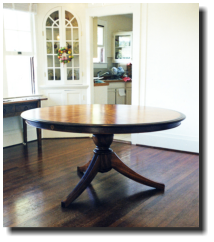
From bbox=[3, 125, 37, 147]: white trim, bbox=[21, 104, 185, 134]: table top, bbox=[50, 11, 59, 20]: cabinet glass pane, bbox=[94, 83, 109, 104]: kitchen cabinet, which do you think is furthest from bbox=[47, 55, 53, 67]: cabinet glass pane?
bbox=[21, 104, 185, 134]: table top

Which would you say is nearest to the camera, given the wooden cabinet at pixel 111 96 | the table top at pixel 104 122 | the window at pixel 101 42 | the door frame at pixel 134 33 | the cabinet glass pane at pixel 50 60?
the table top at pixel 104 122

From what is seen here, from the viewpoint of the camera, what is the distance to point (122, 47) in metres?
7.84

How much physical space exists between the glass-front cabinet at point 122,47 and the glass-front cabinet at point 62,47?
3139mm

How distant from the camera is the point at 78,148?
428 cm

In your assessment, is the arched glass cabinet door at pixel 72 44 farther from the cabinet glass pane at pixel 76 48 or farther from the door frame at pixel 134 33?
the door frame at pixel 134 33

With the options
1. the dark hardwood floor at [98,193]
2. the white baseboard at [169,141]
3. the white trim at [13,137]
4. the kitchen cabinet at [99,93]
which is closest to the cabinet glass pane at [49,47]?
the kitchen cabinet at [99,93]

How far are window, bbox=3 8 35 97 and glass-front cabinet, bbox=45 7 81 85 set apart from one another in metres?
0.30

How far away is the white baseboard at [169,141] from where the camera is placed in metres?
4.08

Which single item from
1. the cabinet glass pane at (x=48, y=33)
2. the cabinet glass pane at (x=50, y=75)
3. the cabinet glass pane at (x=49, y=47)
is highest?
the cabinet glass pane at (x=48, y=33)

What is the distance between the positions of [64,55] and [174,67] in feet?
6.22

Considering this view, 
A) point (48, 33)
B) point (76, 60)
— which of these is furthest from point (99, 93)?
point (48, 33)
